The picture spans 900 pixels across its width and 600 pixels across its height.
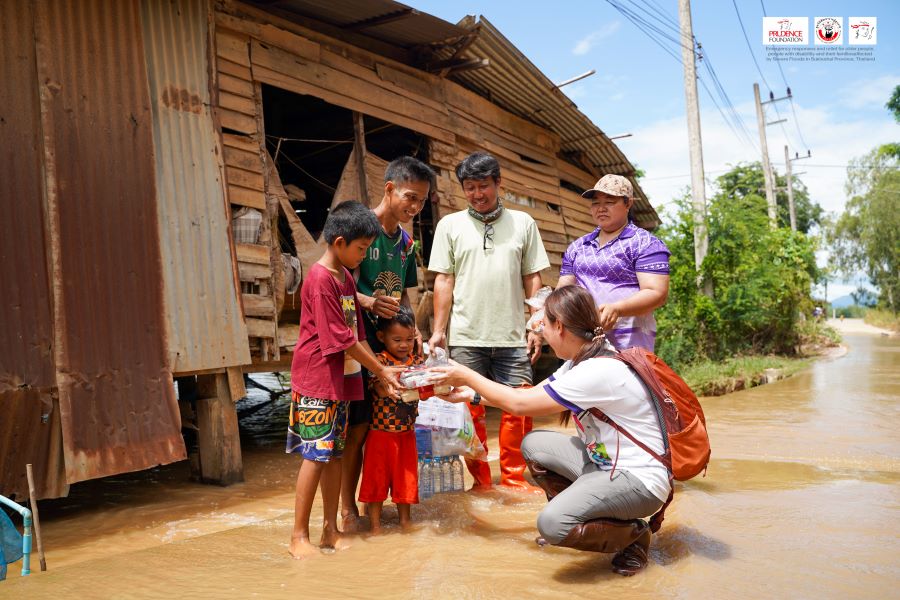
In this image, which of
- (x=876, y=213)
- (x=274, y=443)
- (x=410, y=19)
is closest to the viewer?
(x=410, y=19)

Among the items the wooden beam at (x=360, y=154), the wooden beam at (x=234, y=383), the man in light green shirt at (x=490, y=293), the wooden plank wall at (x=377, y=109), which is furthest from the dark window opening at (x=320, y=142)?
the man in light green shirt at (x=490, y=293)

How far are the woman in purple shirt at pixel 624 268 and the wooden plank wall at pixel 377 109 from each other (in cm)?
308

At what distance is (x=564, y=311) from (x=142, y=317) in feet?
10.6

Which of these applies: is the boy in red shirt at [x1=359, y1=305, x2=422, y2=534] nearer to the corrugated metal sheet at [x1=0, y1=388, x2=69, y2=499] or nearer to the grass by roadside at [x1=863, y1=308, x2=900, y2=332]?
the corrugated metal sheet at [x1=0, y1=388, x2=69, y2=499]

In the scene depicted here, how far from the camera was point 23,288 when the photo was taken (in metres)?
4.16

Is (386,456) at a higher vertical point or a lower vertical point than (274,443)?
higher

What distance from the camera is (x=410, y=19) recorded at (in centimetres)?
708

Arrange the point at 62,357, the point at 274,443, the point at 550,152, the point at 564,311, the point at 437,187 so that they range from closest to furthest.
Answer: the point at 564,311, the point at 62,357, the point at 274,443, the point at 437,187, the point at 550,152

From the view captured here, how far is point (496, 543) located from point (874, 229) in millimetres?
35817

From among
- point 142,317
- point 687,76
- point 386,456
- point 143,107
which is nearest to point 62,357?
point 142,317

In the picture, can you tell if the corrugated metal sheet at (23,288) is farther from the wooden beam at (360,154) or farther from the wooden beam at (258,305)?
the wooden beam at (360,154)

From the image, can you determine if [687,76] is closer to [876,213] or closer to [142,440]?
[142,440]

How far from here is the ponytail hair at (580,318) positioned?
2.91 meters

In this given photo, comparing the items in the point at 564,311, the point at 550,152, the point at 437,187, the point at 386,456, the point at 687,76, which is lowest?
the point at 386,456
